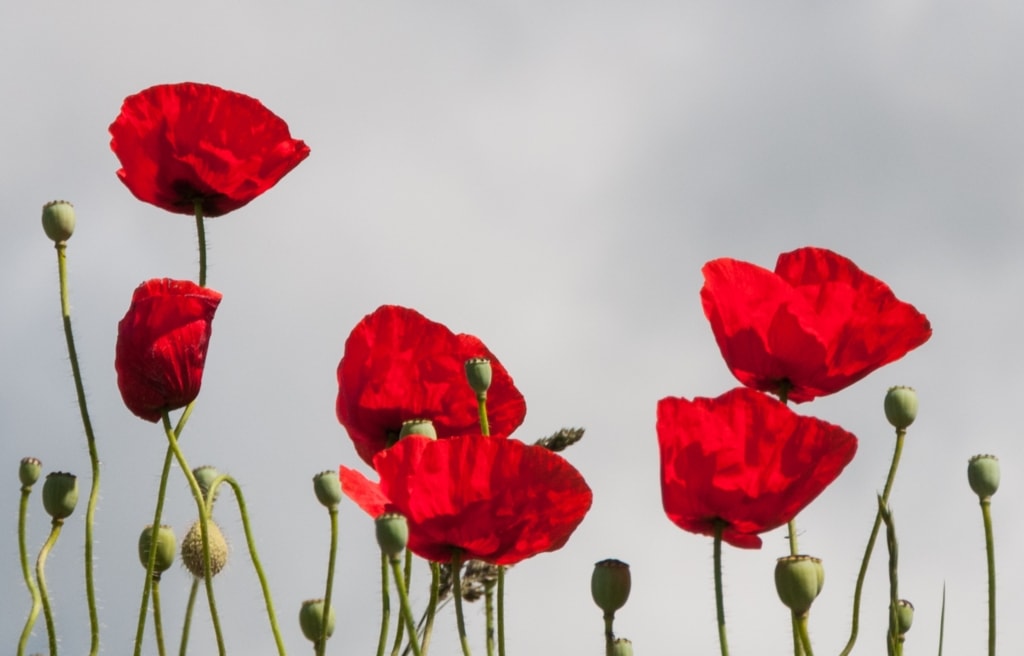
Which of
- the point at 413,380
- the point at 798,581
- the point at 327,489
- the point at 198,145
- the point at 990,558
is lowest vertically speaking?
the point at 798,581

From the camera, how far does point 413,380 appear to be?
8.19 feet

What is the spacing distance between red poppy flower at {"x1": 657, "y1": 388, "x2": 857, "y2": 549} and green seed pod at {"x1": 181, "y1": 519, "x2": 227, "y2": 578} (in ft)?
3.29

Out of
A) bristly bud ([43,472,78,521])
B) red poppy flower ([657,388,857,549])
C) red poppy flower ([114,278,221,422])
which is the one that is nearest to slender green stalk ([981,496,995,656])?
red poppy flower ([657,388,857,549])

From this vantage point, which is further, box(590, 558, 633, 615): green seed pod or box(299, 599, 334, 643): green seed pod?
box(299, 599, 334, 643): green seed pod

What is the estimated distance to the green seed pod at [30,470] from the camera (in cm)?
262

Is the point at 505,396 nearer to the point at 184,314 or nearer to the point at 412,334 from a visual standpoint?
the point at 412,334

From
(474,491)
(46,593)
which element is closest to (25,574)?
(46,593)

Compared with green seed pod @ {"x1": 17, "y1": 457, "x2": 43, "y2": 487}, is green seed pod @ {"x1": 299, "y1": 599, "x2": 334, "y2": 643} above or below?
below

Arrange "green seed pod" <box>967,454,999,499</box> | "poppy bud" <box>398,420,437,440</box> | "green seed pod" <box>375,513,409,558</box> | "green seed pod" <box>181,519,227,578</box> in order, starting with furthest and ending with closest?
"green seed pod" <box>181,519,227,578</box>, "green seed pod" <box>967,454,999,499</box>, "poppy bud" <box>398,420,437,440</box>, "green seed pod" <box>375,513,409,558</box>

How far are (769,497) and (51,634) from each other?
3.55 ft

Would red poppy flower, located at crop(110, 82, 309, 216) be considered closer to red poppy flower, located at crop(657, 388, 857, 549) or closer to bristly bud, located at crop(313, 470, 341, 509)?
bristly bud, located at crop(313, 470, 341, 509)

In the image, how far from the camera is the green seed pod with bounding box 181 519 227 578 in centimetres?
278

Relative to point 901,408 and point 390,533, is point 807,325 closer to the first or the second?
point 901,408

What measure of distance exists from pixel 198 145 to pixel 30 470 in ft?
2.14
